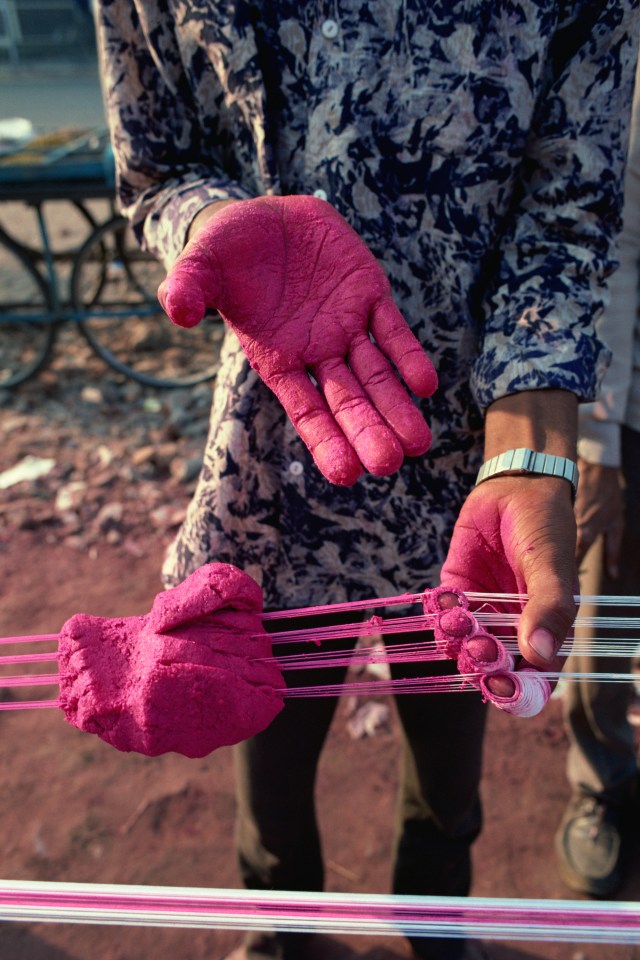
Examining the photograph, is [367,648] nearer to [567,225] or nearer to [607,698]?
Result: [567,225]

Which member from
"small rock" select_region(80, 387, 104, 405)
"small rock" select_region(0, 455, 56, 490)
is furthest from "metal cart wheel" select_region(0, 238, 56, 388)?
"small rock" select_region(0, 455, 56, 490)

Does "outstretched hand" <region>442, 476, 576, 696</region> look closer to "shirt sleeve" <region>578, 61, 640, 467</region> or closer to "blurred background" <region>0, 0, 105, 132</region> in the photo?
"shirt sleeve" <region>578, 61, 640, 467</region>

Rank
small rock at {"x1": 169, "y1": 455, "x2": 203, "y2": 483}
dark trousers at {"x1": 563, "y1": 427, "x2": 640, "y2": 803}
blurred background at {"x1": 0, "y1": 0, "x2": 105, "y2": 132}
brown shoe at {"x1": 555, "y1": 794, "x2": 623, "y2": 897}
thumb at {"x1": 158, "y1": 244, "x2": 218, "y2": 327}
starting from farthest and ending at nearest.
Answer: blurred background at {"x1": 0, "y1": 0, "x2": 105, "y2": 132}
small rock at {"x1": 169, "y1": 455, "x2": 203, "y2": 483}
brown shoe at {"x1": 555, "y1": 794, "x2": 623, "y2": 897}
dark trousers at {"x1": 563, "y1": 427, "x2": 640, "y2": 803}
thumb at {"x1": 158, "y1": 244, "x2": 218, "y2": 327}

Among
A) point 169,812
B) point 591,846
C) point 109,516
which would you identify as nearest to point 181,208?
point 169,812

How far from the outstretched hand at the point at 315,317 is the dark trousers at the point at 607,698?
1170 mm

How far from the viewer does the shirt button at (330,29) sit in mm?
1251

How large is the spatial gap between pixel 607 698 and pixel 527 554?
143cm

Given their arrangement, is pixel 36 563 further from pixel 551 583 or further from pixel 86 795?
pixel 551 583

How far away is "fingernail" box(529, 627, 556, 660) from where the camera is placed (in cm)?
99

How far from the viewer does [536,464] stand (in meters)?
1.19

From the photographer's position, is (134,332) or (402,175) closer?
(402,175)

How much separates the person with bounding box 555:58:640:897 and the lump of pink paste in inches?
40.2

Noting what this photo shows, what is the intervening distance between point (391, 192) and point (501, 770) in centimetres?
205

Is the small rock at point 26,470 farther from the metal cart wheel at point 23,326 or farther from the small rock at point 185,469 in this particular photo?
the metal cart wheel at point 23,326
